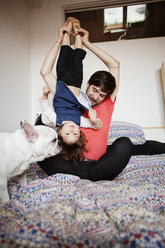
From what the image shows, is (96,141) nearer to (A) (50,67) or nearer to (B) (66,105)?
(B) (66,105)

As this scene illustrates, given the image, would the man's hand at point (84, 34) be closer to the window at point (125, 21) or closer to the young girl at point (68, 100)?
the young girl at point (68, 100)

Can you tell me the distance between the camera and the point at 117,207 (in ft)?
2.49

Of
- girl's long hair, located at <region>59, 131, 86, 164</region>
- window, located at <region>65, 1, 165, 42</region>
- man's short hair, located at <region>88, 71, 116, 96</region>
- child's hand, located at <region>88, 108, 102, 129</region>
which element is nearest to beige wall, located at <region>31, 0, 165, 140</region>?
window, located at <region>65, 1, 165, 42</region>

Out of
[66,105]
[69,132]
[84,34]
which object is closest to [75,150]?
[69,132]

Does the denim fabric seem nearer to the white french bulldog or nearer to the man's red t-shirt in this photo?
the man's red t-shirt

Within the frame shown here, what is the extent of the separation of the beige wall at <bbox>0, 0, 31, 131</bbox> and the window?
0.89m

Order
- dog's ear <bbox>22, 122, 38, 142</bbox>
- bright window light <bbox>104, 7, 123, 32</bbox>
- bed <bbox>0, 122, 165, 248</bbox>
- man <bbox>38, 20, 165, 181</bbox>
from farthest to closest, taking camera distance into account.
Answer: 1. bright window light <bbox>104, 7, 123, 32</bbox>
2. man <bbox>38, 20, 165, 181</bbox>
3. dog's ear <bbox>22, 122, 38, 142</bbox>
4. bed <bbox>0, 122, 165, 248</bbox>

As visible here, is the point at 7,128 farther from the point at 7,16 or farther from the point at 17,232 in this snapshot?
the point at 17,232

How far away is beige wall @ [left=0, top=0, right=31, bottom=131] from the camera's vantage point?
1.94 metres

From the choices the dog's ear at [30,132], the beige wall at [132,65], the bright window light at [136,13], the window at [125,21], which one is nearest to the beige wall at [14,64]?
the beige wall at [132,65]

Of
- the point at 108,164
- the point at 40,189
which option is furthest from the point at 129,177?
the point at 40,189

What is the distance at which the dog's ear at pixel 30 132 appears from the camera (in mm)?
909

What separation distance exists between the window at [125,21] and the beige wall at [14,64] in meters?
0.89

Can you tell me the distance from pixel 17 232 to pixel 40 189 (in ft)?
1.21
